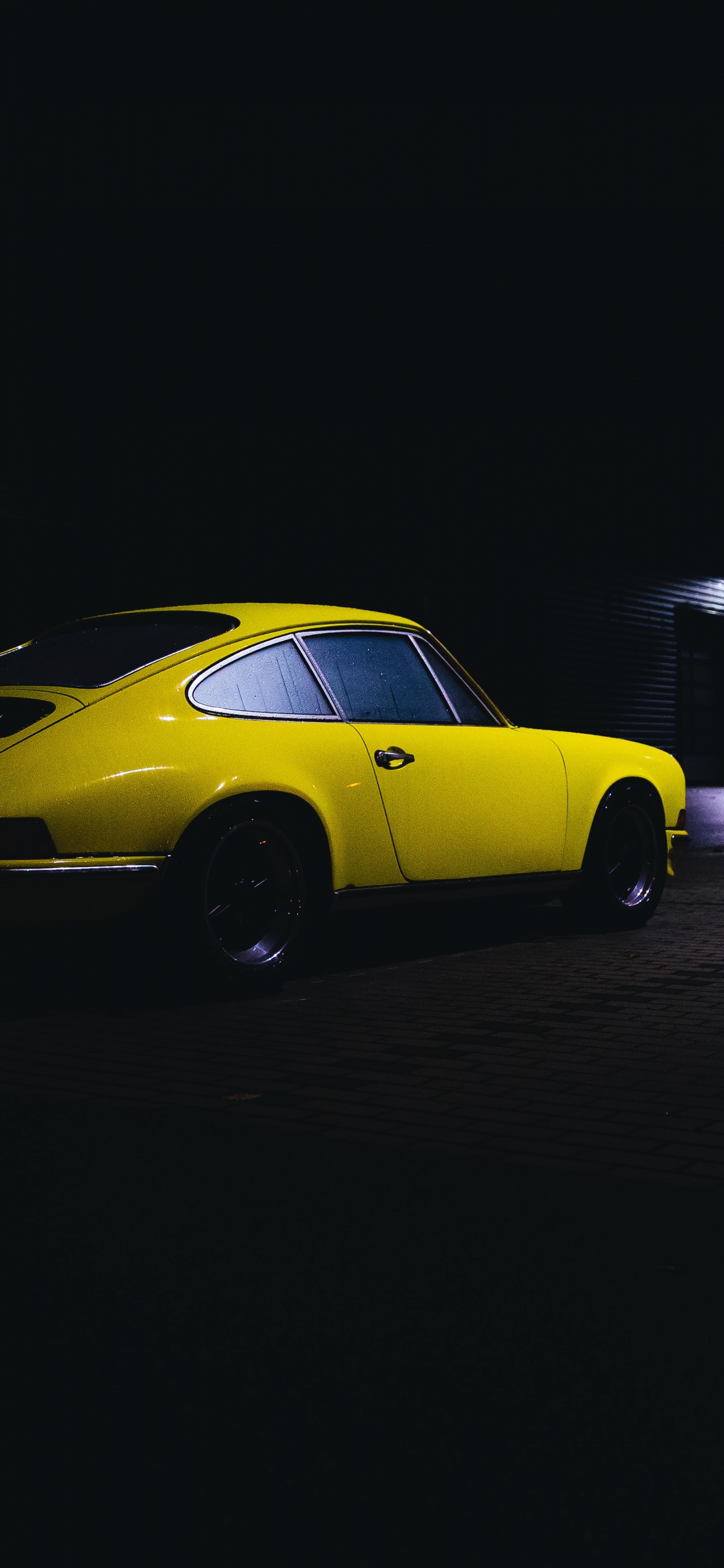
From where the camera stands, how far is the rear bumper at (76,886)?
6375 mm

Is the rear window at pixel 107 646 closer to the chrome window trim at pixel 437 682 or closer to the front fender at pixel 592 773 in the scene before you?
the chrome window trim at pixel 437 682

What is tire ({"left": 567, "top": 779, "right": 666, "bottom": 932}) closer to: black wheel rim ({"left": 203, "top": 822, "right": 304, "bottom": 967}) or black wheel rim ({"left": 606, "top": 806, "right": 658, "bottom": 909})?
black wheel rim ({"left": 606, "top": 806, "right": 658, "bottom": 909})

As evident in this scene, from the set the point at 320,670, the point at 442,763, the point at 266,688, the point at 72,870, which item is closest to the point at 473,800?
the point at 442,763

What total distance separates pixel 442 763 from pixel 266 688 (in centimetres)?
104

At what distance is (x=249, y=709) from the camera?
739 cm

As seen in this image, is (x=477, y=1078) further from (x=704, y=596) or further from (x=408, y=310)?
(x=704, y=596)

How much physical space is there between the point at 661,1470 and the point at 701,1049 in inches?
139

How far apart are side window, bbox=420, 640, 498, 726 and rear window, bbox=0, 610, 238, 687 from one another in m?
1.26

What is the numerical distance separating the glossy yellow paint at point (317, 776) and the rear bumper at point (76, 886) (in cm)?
5

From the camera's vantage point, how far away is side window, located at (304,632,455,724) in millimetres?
7914

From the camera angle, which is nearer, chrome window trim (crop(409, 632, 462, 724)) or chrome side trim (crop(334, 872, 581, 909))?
chrome side trim (crop(334, 872, 581, 909))

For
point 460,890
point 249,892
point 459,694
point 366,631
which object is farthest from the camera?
point 459,694

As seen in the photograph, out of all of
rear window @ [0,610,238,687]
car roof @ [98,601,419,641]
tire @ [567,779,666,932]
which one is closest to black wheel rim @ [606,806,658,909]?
tire @ [567,779,666,932]

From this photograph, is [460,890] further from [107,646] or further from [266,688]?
[107,646]
